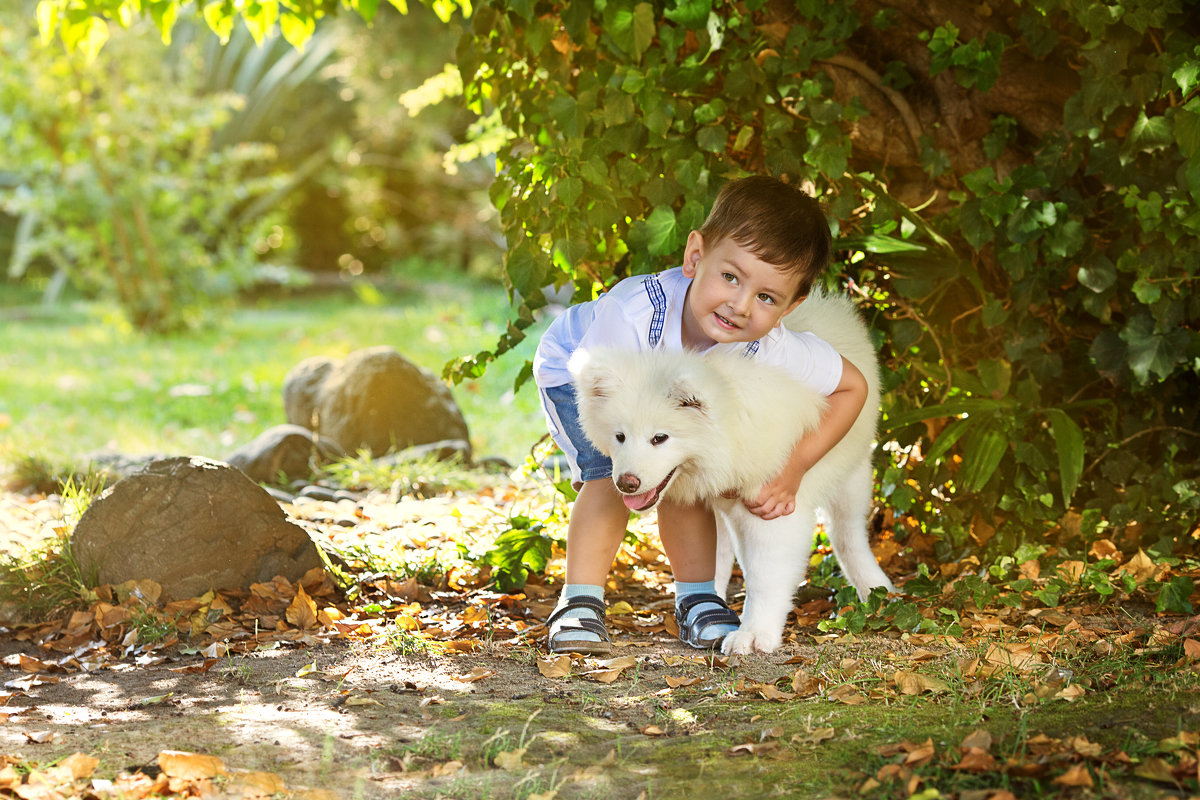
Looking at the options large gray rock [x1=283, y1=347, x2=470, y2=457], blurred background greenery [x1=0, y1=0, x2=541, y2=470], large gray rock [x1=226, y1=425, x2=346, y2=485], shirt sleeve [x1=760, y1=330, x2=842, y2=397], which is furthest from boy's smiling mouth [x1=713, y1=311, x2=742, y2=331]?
large gray rock [x1=283, y1=347, x2=470, y2=457]

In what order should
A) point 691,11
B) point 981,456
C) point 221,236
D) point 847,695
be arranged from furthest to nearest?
1. point 221,236
2. point 981,456
3. point 691,11
4. point 847,695

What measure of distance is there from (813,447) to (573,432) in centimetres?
69

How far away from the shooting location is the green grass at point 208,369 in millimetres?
6824

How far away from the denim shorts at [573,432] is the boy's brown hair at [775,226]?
23.6 inches

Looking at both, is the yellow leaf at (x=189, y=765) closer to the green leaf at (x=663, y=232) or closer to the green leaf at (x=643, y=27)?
the green leaf at (x=663, y=232)

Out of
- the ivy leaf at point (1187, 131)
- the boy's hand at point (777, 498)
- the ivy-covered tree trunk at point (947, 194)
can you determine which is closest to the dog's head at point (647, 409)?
the boy's hand at point (777, 498)

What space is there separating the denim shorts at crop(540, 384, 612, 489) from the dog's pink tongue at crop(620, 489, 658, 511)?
11.9 inches

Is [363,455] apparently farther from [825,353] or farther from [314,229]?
[314,229]

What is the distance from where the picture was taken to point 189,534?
11.6ft

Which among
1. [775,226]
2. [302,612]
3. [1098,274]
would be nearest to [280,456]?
[302,612]

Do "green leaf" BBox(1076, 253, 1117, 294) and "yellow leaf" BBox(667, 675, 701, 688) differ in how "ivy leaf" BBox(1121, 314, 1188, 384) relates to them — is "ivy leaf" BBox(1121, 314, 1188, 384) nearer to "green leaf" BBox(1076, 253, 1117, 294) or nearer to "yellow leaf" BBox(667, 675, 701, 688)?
"green leaf" BBox(1076, 253, 1117, 294)

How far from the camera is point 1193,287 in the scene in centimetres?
335

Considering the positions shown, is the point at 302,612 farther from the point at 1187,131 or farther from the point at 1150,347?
the point at 1187,131

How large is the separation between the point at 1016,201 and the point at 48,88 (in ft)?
32.0
